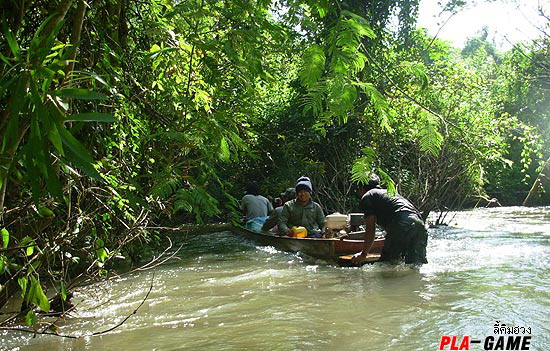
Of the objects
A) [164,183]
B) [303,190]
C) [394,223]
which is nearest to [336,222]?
[303,190]

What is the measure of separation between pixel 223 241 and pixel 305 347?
34.6 feet

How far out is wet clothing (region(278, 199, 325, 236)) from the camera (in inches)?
436

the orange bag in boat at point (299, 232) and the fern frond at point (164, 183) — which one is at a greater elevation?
the fern frond at point (164, 183)

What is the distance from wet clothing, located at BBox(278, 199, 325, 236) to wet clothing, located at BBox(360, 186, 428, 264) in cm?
Result: 295

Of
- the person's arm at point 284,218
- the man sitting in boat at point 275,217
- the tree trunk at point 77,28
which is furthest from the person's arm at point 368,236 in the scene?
the tree trunk at point 77,28

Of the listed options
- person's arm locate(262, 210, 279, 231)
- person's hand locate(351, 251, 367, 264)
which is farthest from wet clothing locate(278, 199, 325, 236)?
person's hand locate(351, 251, 367, 264)

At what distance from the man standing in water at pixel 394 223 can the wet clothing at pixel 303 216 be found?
2.88 metres

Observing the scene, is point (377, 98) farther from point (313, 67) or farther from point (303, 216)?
point (303, 216)

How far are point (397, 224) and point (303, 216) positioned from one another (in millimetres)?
3423

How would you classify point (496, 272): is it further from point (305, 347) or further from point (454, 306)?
point (305, 347)

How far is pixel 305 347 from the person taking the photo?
198 inches

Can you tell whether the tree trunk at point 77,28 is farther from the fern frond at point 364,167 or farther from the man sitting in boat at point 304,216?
the man sitting in boat at point 304,216

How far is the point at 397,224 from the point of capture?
26.0 ft

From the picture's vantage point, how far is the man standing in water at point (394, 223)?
7.88 m
